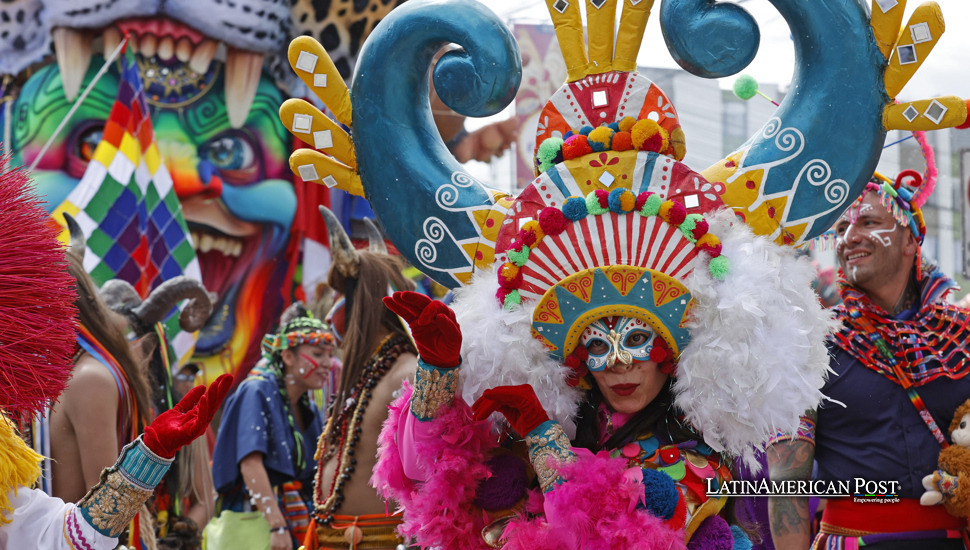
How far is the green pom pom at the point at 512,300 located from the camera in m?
2.52

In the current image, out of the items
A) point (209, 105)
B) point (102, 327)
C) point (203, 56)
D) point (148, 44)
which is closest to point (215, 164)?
point (209, 105)

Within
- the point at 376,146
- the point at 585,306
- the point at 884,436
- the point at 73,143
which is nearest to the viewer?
the point at 585,306

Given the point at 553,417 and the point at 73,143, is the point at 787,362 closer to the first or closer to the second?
the point at 553,417

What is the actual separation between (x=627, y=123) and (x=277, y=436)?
2996 mm

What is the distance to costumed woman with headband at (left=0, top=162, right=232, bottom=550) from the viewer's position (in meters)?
2.13

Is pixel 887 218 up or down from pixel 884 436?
up

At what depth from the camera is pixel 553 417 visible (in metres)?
2.57

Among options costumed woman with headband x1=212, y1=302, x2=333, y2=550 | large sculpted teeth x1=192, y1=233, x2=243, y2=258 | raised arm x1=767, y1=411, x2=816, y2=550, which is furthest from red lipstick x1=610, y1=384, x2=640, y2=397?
large sculpted teeth x1=192, y1=233, x2=243, y2=258

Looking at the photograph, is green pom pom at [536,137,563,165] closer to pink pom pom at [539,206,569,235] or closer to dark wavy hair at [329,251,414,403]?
pink pom pom at [539,206,569,235]

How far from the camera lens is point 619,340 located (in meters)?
2.44

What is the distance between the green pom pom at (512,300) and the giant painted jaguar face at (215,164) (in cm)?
821

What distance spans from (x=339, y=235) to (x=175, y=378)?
3060 millimetres

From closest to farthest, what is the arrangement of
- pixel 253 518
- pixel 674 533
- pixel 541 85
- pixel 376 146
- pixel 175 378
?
pixel 674 533 → pixel 376 146 → pixel 253 518 → pixel 175 378 → pixel 541 85

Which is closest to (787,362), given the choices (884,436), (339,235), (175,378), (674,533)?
(674,533)
